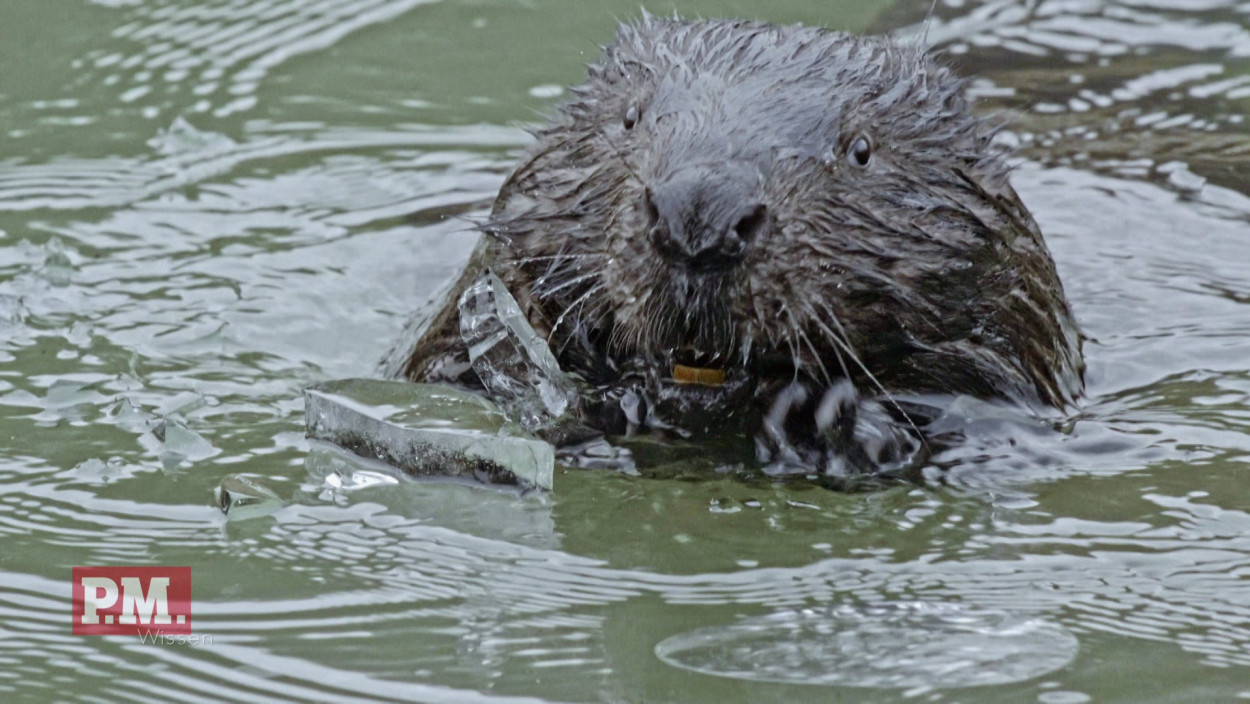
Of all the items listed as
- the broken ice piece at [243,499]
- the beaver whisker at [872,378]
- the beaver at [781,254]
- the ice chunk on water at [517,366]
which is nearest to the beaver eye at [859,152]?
A: the beaver at [781,254]

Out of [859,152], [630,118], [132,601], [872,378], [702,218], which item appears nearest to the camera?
[132,601]

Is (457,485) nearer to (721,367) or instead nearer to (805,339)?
(721,367)

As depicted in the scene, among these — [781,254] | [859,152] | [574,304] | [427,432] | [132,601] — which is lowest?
[132,601]

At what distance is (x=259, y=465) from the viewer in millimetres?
3521

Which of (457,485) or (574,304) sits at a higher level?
(574,304)

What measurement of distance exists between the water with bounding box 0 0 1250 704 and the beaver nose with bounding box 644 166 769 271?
51cm

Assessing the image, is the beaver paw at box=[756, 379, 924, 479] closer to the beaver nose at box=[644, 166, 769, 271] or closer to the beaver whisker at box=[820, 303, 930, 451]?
the beaver whisker at box=[820, 303, 930, 451]

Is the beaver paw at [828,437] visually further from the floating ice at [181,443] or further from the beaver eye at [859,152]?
the floating ice at [181,443]

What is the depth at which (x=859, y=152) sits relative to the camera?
3.63m

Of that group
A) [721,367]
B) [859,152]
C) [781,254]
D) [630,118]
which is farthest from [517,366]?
[859,152]

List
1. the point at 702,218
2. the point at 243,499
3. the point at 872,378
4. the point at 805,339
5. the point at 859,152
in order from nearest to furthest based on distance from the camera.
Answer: the point at 702,218
the point at 243,499
the point at 805,339
the point at 872,378
the point at 859,152

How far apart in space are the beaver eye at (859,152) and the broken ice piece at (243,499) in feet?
4.42

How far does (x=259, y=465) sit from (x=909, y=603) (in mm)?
1387

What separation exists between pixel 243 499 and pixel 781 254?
1105 mm
